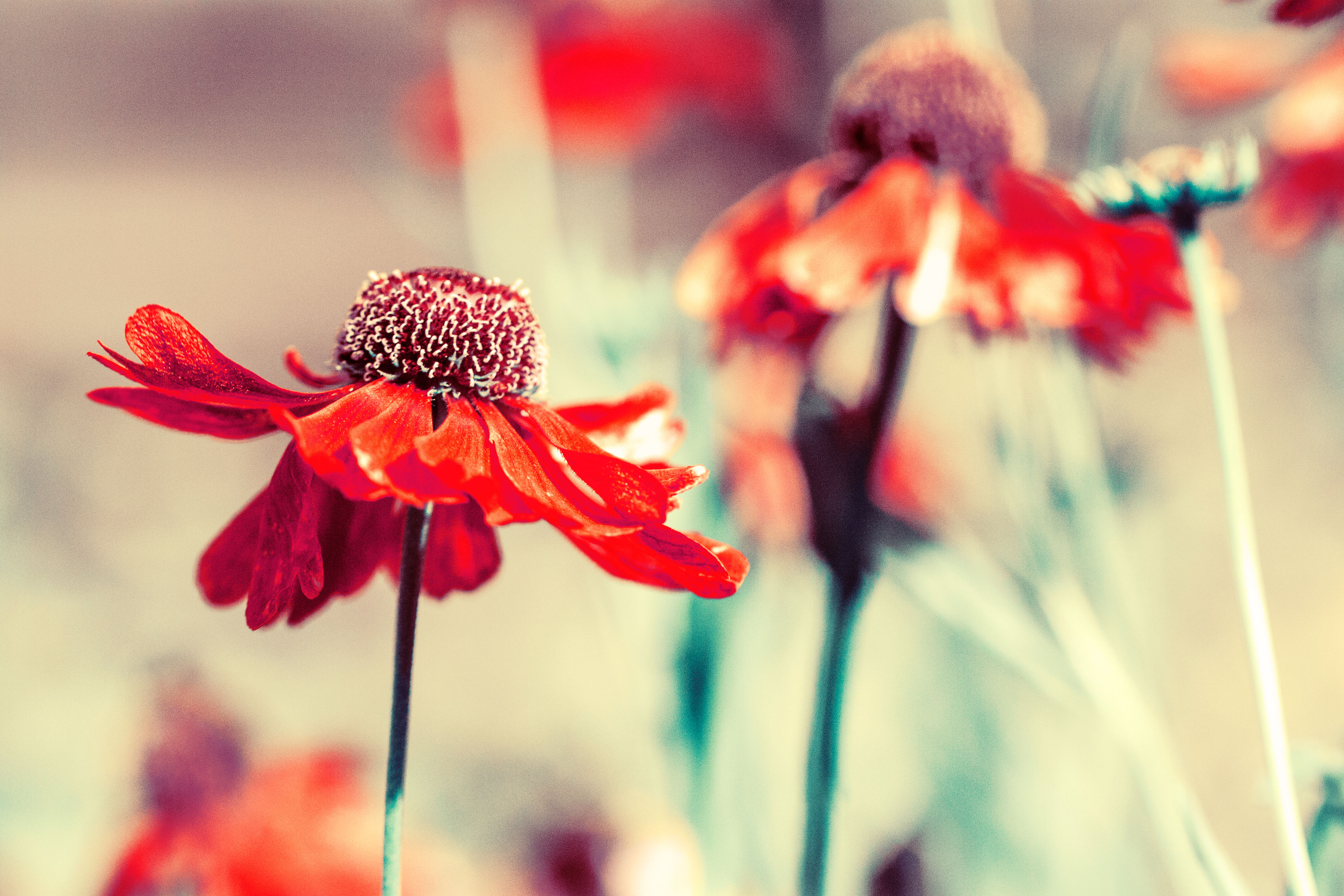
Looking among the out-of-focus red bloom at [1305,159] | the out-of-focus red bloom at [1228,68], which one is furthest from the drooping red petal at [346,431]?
the out-of-focus red bloom at [1228,68]

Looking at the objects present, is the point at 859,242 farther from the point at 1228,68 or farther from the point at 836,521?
the point at 1228,68

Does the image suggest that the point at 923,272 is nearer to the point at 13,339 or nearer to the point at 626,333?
the point at 626,333

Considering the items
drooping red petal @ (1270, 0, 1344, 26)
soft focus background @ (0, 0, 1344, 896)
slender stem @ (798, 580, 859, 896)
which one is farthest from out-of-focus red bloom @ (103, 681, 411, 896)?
drooping red petal @ (1270, 0, 1344, 26)

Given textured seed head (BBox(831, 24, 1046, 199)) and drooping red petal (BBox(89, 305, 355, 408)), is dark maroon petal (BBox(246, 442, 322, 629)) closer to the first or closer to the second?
drooping red petal (BBox(89, 305, 355, 408))

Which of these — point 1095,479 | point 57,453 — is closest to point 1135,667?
point 1095,479

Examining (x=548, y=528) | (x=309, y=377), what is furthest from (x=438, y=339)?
(x=548, y=528)
